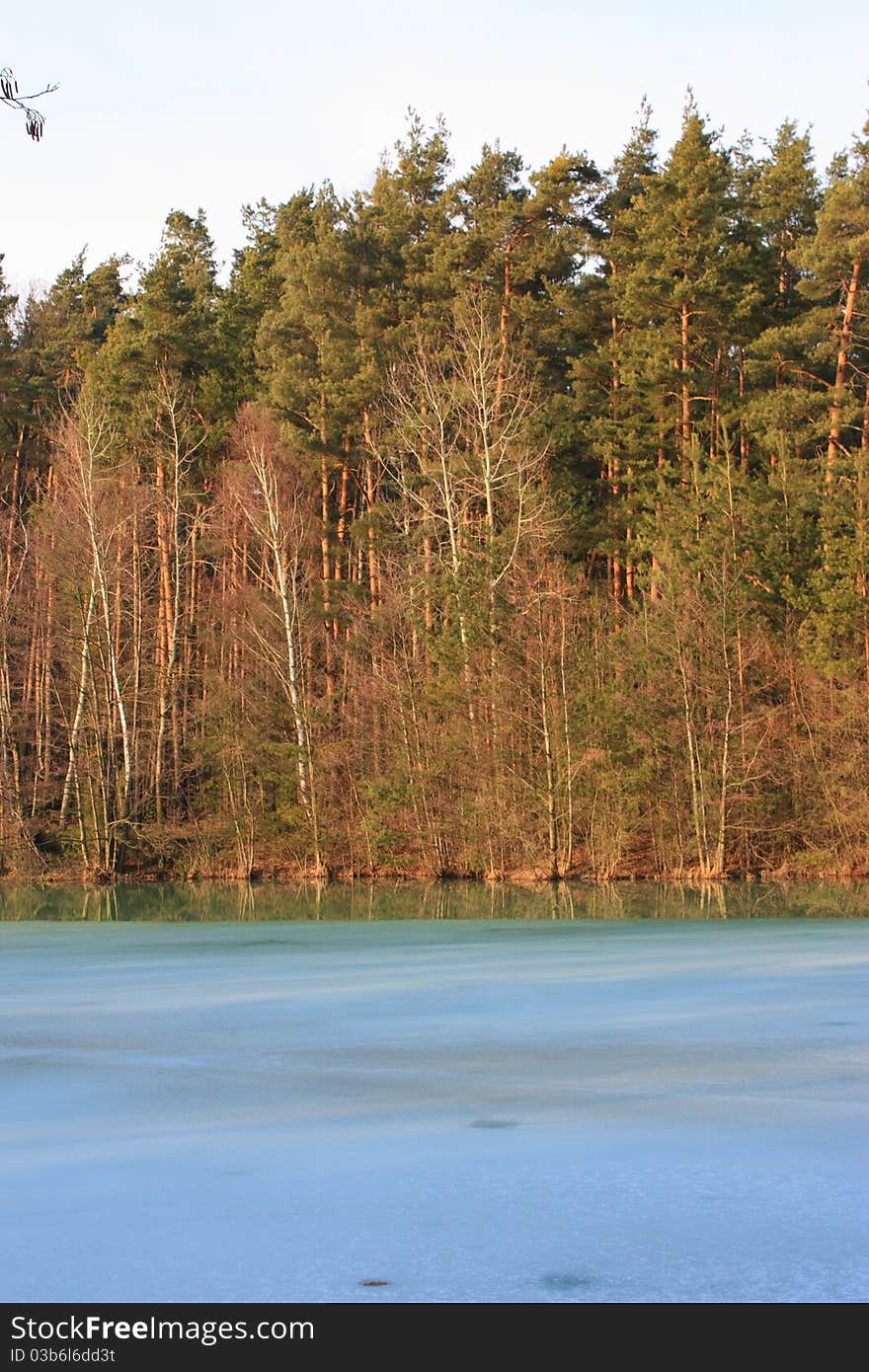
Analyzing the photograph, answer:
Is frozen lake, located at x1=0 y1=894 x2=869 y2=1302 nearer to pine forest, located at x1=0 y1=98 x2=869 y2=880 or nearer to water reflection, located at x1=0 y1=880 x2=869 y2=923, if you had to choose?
water reflection, located at x1=0 y1=880 x2=869 y2=923

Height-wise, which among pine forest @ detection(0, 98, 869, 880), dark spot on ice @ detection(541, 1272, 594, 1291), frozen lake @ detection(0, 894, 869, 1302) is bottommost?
frozen lake @ detection(0, 894, 869, 1302)

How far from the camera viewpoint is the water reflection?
17.0 meters

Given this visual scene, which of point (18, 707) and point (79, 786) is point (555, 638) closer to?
point (79, 786)

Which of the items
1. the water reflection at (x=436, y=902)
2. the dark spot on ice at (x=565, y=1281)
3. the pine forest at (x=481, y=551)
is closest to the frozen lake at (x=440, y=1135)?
the dark spot on ice at (x=565, y=1281)

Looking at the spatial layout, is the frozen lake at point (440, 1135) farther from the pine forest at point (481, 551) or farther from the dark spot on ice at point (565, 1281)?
the pine forest at point (481, 551)

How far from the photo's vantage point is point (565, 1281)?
145 inches

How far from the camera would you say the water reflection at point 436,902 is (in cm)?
1700

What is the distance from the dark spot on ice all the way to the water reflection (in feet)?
40.5

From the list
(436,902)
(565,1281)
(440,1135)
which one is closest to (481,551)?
(436,902)

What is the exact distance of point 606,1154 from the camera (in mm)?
4941

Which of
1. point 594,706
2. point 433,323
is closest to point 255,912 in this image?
point 594,706

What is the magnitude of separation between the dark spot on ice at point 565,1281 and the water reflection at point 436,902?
12.4m

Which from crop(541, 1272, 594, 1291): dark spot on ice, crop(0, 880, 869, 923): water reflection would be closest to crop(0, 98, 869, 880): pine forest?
crop(0, 880, 869, 923): water reflection

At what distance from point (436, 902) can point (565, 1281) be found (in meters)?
16.0
